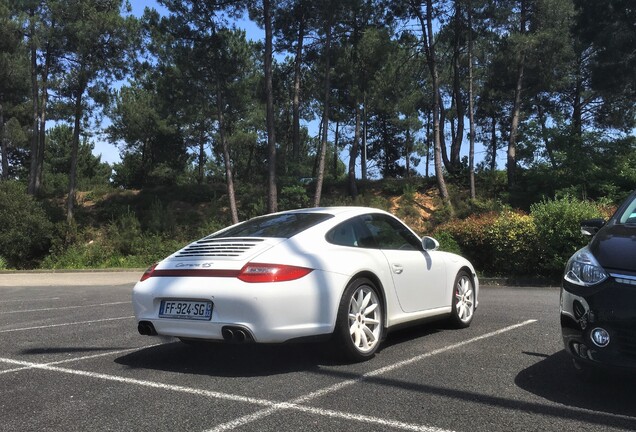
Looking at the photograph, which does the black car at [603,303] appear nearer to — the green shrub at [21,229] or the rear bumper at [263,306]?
the rear bumper at [263,306]

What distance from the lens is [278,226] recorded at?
5.38 metres

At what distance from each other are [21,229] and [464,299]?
78.5 ft

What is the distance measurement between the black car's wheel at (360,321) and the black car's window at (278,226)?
2.55 ft

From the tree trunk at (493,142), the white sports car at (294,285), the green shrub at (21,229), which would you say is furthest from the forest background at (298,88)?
the white sports car at (294,285)

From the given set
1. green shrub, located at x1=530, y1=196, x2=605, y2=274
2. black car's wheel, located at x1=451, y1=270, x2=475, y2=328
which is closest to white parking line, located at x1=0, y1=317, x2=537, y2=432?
black car's wheel, located at x1=451, y1=270, x2=475, y2=328

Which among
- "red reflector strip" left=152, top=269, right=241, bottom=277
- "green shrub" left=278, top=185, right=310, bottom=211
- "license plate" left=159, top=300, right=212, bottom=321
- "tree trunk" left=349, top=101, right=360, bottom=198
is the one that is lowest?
"license plate" left=159, top=300, right=212, bottom=321

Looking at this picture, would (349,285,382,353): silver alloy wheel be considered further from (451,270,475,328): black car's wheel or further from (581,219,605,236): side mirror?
(581,219,605,236): side mirror

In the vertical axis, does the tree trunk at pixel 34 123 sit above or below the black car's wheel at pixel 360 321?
above

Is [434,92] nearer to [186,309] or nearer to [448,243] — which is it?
[448,243]

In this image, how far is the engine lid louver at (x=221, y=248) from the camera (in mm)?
4719

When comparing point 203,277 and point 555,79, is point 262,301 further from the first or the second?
point 555,79

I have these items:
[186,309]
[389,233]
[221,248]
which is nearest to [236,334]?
[186,309]

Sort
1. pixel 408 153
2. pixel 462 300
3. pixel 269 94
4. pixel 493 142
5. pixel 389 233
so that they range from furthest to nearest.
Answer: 1. pixel 408 153
2. pixel 493 142
3. pixel 269 94
4. pixel 462 300
5. pixel 389 233

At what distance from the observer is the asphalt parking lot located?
343 cm
